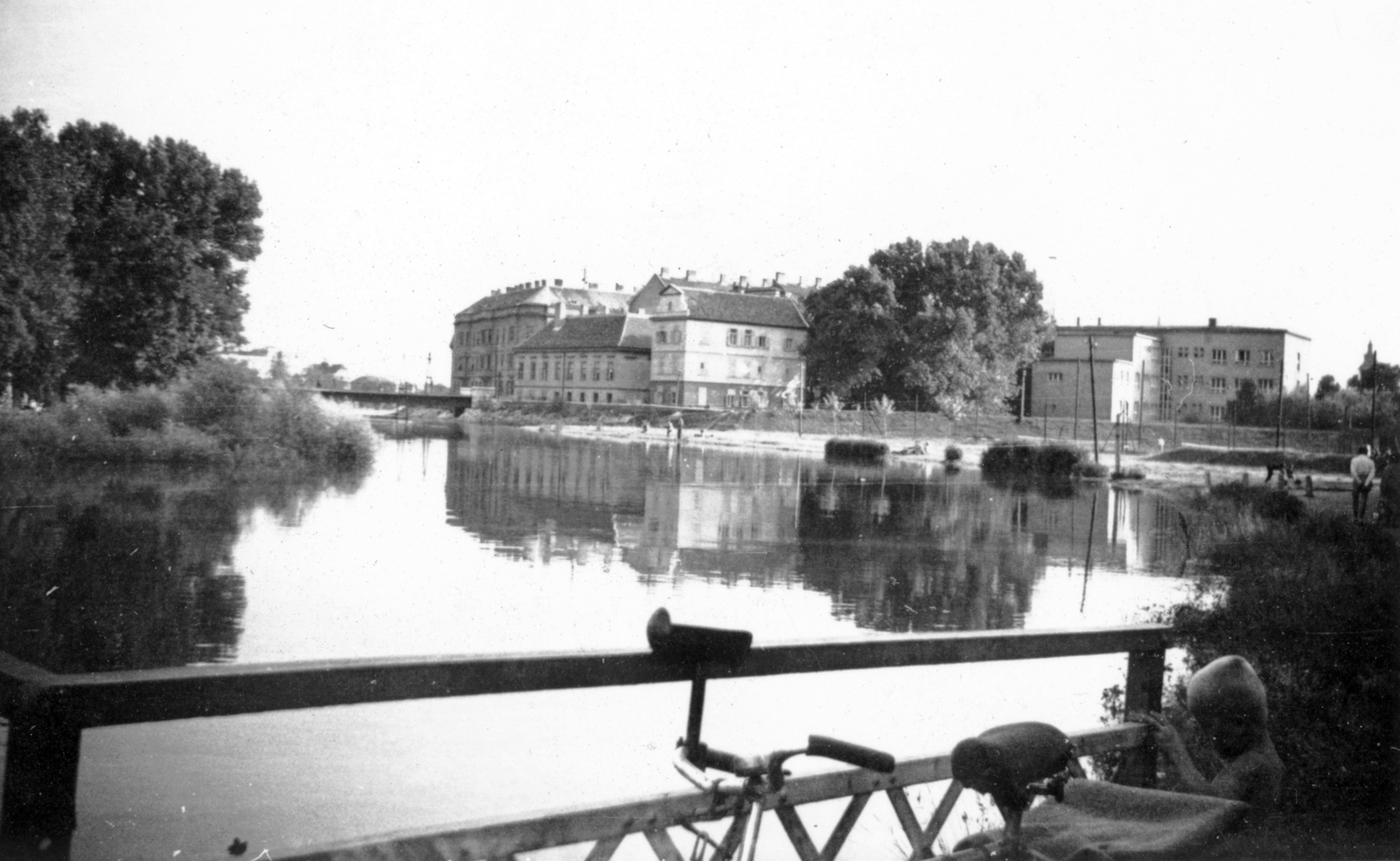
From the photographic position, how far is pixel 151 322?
384cm

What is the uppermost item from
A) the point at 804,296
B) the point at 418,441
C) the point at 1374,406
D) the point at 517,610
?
the point at 804,296

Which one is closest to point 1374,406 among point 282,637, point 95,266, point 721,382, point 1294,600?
point 1294,600

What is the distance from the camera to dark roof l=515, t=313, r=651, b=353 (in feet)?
17.2

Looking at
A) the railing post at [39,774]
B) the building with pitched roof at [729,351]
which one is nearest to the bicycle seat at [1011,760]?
the railing post at [39,774]

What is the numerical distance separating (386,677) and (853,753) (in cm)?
75

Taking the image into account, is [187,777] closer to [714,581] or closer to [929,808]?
[929,808]

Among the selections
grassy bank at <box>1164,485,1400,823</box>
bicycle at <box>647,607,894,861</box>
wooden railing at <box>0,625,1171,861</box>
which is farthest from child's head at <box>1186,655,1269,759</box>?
grassy bank at <box>1164,485,1400,823</box>

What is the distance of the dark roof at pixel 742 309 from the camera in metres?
5.72

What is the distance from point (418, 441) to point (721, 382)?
2.06 metres

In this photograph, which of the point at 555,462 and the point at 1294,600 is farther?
the point at 555,462

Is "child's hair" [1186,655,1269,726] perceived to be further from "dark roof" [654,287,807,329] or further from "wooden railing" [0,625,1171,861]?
"dark roof" [654,287,807,329]

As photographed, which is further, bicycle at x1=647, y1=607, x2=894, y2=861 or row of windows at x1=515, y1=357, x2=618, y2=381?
row of windows at x1=515, y1=357, x2=618, y2=381

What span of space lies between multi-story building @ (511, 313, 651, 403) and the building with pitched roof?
0.37 ft

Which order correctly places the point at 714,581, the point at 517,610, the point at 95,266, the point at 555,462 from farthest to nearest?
the point at 555,462, the point at 714,581, the point at 517,610, the point at 95,266
